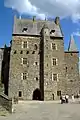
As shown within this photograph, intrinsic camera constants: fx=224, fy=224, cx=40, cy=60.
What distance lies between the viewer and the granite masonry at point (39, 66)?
44312 mm

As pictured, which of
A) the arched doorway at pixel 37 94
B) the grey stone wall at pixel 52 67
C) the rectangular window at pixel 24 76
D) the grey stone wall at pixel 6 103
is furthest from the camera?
the arched doorway at pixel 37 94

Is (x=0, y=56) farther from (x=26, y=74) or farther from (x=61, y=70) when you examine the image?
(x=61, y=70)

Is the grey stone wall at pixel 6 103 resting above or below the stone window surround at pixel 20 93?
below

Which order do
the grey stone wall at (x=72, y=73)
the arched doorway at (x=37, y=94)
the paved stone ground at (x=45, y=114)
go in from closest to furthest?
the paved stone ground at (x=45, y=114) → the arched doorway at (x=37, y=94) → the grey stone wall at (x=72, y=73)

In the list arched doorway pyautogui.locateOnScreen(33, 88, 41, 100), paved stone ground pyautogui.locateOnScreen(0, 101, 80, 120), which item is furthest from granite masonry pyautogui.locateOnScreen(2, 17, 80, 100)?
paved stone ground pyautogui.locateOnScreen(0, 101, 80, 120)

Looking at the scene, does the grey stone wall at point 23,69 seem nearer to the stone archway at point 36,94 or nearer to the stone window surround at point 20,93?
the stone window surround at point 20,93

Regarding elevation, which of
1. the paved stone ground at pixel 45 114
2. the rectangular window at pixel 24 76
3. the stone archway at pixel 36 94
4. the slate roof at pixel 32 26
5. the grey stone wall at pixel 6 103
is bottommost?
the paved stone ground at pixel 45 114

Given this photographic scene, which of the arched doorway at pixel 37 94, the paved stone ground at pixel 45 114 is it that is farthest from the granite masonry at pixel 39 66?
the paved stone ground at pixel 45 114

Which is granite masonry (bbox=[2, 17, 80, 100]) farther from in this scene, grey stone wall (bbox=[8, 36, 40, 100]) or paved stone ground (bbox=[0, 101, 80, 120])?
paved stone ground (bbox=[0, 101, 80, 120])

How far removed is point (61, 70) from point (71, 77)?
2.96 meters

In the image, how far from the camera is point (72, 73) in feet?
154

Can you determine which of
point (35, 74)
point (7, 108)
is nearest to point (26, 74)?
point (35, 74)

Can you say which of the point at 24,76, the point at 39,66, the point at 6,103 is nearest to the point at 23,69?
the point at 24,76

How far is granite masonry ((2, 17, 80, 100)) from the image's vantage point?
4431 cm
